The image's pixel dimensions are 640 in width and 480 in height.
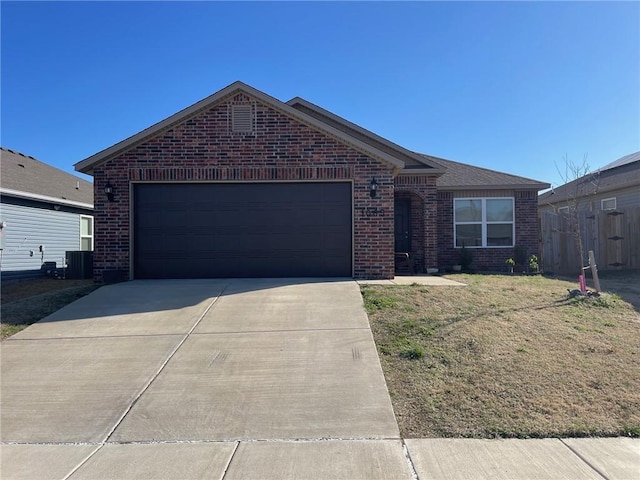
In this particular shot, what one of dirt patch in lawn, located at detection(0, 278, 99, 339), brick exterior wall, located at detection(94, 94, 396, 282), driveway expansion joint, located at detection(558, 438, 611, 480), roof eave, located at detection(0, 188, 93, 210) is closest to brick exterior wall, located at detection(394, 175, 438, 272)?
brick exterior wall, located at detection(94, 94, 396, 282)

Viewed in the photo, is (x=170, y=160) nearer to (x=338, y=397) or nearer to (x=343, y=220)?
(x=343, y=220)

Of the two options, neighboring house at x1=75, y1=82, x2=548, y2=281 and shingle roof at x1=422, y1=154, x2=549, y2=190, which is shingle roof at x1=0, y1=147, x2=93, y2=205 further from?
shingle roof at x1=422, y1=154, x2=549, y2=190

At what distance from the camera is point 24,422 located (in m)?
4.38

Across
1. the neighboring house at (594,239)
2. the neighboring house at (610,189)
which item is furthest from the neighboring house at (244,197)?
the neighboring house at (610,189)

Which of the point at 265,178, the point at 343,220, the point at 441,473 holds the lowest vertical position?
the point at 441,473

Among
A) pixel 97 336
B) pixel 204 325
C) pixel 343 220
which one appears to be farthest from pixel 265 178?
pixel 97 336

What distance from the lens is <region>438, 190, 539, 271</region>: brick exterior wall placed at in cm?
1462

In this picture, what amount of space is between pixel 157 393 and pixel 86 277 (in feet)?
29.6

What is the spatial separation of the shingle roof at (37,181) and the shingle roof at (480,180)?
41.7ft

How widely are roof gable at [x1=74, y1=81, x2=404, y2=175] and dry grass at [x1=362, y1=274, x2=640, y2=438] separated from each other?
12.5ft

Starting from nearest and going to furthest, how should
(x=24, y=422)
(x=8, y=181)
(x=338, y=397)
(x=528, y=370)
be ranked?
(x=24, y=422) < (x=338, y=397) < (x=528, y=370) < (x=8, y=181)

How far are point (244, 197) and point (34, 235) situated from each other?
8.46 meters

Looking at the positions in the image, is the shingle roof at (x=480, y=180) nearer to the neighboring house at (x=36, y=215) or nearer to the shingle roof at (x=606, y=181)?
the shingle roof at (x=606, y=181)

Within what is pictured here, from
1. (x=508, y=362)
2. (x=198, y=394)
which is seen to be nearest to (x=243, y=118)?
(x=198, y=394)
